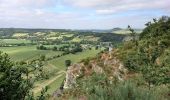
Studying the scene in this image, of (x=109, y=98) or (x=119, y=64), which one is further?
(x=119, y=64)

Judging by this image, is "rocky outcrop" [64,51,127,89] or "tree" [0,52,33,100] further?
"rocky outcrop" [64,51,127,89]

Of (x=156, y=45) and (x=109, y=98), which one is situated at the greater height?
(x=109, y=98)

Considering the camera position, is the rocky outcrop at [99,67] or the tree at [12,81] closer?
the tree at [12,81]

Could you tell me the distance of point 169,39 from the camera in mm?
52531

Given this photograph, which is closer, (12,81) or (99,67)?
(12,81)

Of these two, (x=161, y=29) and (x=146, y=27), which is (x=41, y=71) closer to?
(x=161, y=29)

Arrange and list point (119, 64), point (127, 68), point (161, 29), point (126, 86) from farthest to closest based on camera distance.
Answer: point (161, 29) → point (119, 64) → point (127, 68) → point (126, 86)

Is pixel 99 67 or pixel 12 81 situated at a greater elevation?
pixel 12 81

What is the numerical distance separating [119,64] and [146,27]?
70.9ft

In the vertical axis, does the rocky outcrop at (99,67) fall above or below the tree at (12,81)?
below

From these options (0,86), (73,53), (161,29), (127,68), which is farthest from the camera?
(73,53)

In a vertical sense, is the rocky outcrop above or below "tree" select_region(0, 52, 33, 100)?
below

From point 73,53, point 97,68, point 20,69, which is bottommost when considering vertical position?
point 73,53

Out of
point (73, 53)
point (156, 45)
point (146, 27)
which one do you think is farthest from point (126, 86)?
point (73, 53)
